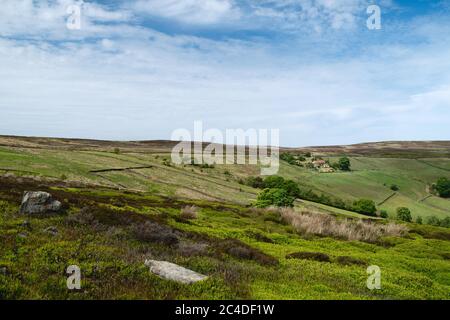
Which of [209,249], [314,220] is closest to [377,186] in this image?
[314,220]

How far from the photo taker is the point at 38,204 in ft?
82.9

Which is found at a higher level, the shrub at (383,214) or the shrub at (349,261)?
the shrub at (349,261)

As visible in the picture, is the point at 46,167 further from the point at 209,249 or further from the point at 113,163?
the point at 209,249

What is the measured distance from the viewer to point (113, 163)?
308ft

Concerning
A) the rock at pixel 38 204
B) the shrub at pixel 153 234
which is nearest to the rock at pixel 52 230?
the shrub at pixel 153 234

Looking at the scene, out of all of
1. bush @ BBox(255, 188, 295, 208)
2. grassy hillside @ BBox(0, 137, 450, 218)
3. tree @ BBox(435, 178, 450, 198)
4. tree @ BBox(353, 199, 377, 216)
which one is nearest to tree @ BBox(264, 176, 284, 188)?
grassy hillside @ BBox(0, 137, 450, 218)

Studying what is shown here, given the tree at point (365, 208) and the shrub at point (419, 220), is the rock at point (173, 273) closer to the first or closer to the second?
the tree at point (365, 208)

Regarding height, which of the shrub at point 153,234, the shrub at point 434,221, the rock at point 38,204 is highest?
the rock at point 38,204

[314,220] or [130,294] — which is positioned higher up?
[130,294]

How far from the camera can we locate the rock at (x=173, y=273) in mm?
14531

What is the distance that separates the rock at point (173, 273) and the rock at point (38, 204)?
1278 cm

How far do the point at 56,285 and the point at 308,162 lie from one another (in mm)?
173934

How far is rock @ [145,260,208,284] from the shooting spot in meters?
14.5

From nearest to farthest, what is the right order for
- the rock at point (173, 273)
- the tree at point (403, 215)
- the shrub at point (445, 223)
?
the rock at point (173, 273) → the shrub at point (445, 223) → the tree at point (403, 215)
